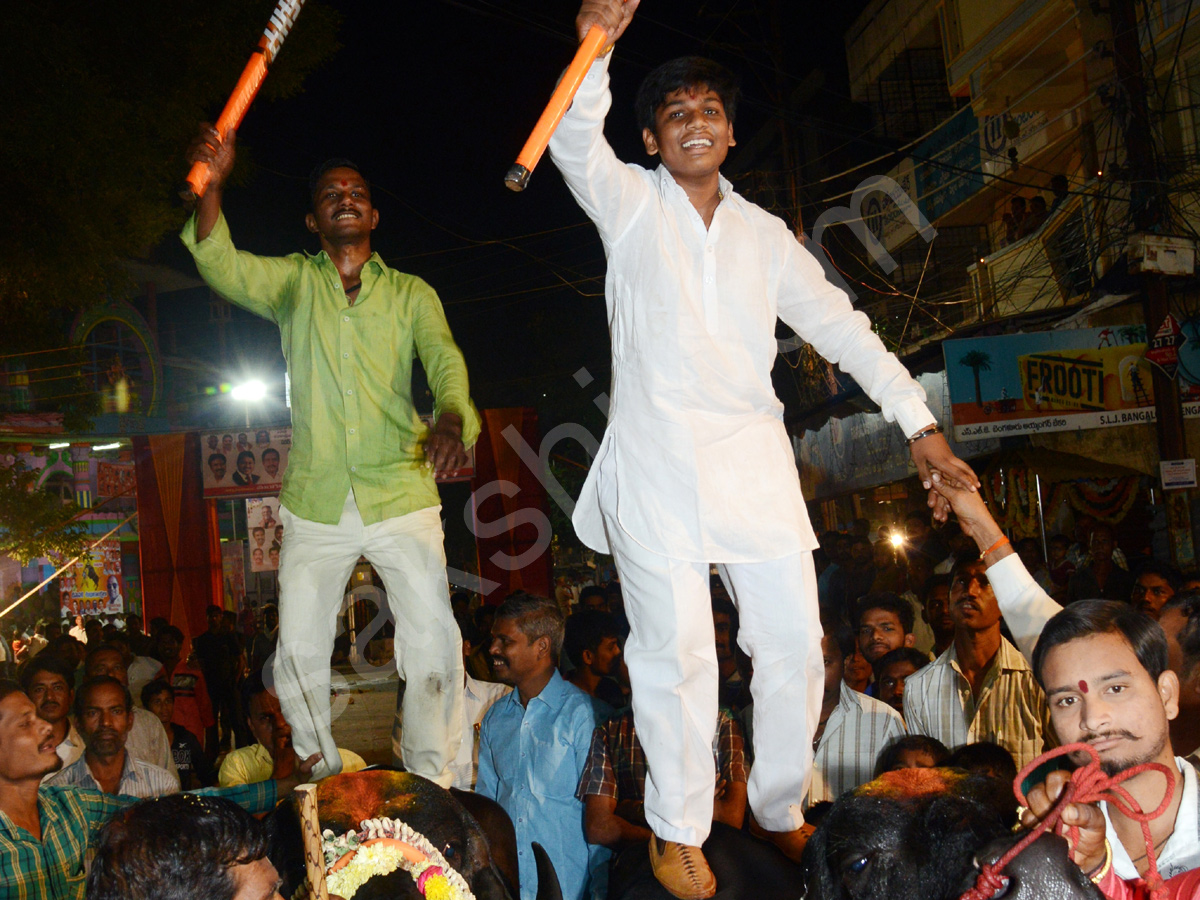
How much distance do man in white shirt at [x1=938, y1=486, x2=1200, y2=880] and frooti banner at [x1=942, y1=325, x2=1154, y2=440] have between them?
30.9ft

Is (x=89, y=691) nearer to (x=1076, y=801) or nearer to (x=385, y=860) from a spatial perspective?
(x=385, y=860)

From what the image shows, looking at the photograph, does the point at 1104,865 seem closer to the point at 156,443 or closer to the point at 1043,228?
the point at 1043,228

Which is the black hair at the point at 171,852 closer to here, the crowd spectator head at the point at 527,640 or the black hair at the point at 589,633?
the crowd spectator head at the point at 527,640

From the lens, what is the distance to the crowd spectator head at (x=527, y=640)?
465 centimetres

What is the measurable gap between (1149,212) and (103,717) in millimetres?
10670

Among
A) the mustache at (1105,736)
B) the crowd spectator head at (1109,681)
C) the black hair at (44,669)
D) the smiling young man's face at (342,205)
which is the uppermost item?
the smiling young man's face at (342,205)

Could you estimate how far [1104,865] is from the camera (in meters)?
1.78

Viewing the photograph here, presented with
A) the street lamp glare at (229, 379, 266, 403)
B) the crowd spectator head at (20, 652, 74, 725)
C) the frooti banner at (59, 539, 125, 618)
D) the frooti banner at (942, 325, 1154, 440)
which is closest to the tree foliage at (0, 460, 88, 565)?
the street lamp glare at (229, 379, 266, 403)

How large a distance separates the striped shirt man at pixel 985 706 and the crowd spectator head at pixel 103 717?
4.11 metres

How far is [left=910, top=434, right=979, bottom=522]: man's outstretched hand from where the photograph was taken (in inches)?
115

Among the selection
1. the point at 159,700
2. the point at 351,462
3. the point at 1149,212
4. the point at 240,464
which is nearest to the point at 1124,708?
the point at 351,462

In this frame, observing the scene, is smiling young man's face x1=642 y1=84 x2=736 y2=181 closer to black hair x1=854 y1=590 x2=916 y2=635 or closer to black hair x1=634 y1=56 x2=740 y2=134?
black hair x1=634 y1=56 x2=740 y2=134

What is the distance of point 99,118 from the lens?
6863mm

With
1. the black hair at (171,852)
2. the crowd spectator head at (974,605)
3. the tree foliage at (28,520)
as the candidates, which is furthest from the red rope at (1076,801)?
the tree foliage at (28,520)
